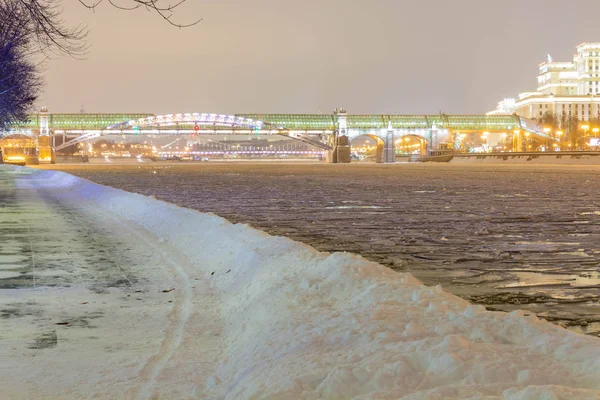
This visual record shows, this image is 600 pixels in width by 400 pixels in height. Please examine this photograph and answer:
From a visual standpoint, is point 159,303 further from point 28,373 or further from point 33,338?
point 28,373

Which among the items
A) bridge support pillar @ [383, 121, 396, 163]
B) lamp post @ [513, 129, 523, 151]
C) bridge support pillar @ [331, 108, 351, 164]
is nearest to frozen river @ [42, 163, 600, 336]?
bridge support pillar @ [331, 108, 351, 164]

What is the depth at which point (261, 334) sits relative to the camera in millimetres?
7672

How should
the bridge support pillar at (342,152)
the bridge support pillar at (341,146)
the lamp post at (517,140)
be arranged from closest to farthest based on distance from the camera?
the bridge support pillar at (342,152) < the bridge support pillar at (341,146) < the lamp post at (517,140)

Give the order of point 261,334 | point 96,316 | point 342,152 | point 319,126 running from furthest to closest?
point 319,126, point 342,152, point 96,316, point 261,334

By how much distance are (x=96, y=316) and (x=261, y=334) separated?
2556mm

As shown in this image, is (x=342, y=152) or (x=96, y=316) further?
(x=342, y=152)

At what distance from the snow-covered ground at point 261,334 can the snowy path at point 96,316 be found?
0.07 feet

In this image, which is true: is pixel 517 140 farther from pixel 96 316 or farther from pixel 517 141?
pixel 96 316

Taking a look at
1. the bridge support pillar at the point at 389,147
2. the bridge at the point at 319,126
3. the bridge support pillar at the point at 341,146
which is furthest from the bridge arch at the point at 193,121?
the bridge support pillar at the point at 389,147

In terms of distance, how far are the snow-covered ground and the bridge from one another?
143256 mm

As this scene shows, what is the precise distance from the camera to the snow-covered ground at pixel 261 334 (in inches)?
209

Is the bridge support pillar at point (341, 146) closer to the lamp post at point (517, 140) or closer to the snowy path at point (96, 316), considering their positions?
the lamp post at point (517, 140)

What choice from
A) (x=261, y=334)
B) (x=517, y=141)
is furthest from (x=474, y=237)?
(x=517, y=141)

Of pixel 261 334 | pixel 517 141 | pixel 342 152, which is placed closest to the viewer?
pixel 261 334
